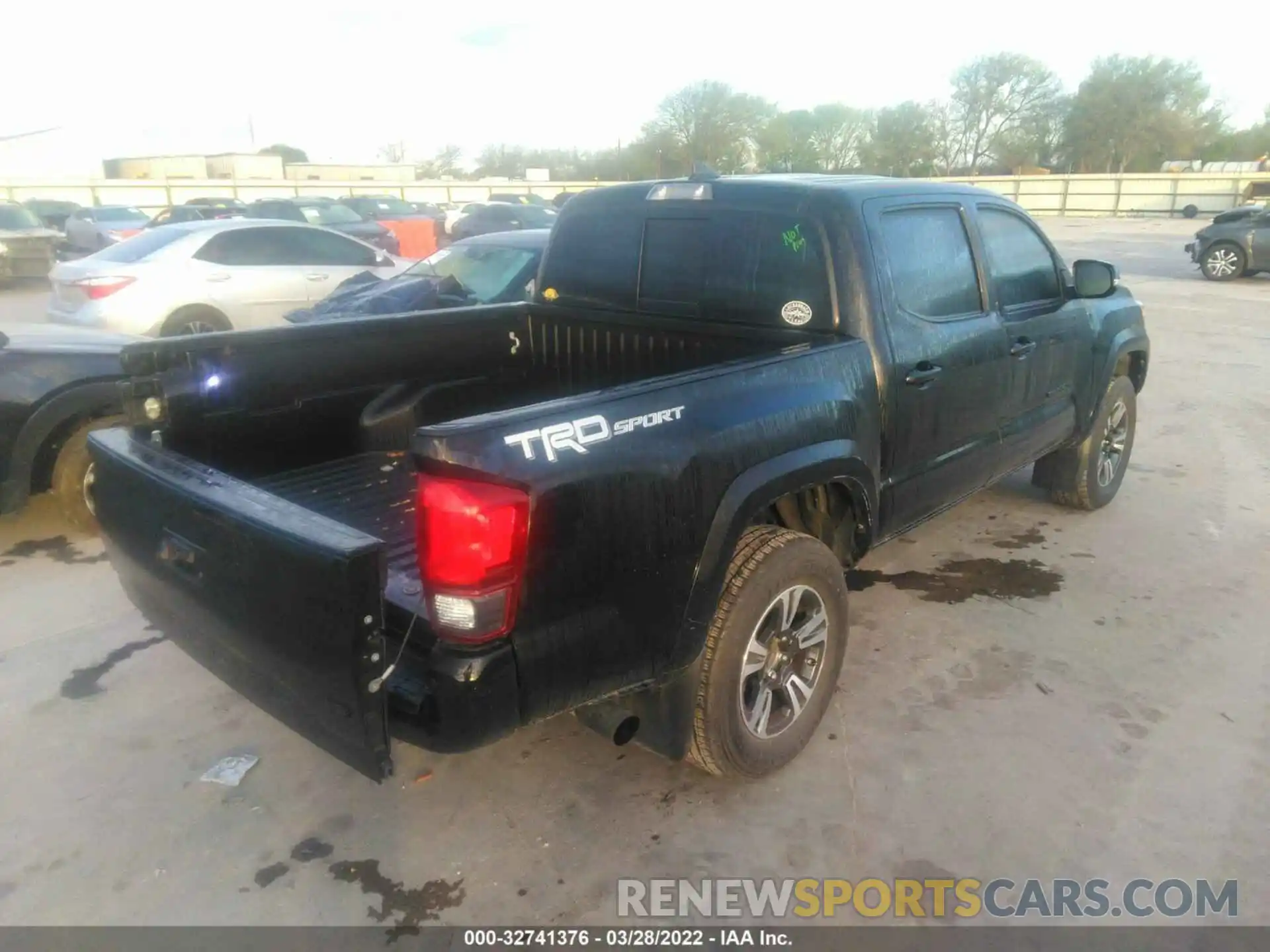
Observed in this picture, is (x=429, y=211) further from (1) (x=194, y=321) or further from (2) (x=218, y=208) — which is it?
(1) (x=194, y=321)

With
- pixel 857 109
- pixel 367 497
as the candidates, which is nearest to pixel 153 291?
pixel 367 497

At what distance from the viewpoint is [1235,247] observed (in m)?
18.4

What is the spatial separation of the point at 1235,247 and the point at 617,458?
2062 centimetres

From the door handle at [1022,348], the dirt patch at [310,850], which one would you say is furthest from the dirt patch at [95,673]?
the door handle at [1022,348]

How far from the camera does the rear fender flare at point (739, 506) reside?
2629 mm

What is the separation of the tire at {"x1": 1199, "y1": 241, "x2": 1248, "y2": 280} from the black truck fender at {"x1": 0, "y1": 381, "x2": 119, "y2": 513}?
20.5 metres

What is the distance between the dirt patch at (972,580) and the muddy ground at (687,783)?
0.9 inches

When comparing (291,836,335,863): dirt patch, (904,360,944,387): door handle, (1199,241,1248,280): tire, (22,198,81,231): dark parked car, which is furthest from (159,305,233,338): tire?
(1199,241,1248,280): tire

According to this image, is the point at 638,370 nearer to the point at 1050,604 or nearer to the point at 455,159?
the point at 1050,604

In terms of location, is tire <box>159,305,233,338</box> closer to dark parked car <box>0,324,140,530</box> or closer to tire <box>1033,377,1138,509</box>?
dark parked car <box>0,324,140,530</box>

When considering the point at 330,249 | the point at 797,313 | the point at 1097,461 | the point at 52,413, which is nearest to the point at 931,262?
the point at 797,313

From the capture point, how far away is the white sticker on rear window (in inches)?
134

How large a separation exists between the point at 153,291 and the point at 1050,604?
847 cm

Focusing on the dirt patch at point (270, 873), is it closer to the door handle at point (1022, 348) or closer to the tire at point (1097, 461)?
the door handle at point (1022, 348)
